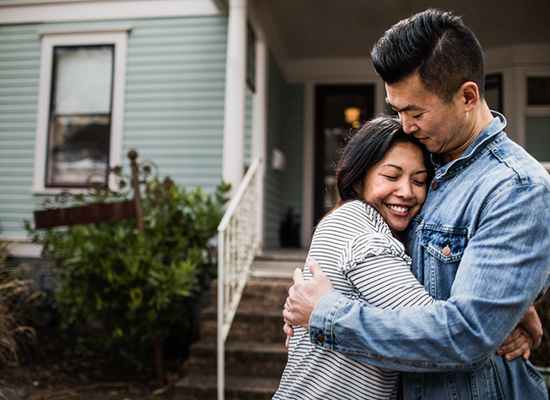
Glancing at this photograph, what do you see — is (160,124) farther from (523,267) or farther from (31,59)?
(523,267)

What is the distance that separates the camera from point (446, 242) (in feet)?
3.76

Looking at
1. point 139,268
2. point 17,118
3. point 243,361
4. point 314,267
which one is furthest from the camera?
point 17,118

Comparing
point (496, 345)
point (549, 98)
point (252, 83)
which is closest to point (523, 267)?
point (496, 345)

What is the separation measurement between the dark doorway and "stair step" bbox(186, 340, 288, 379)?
3.44 m

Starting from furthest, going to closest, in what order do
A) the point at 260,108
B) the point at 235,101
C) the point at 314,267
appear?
the point at 260,108 < the point at 235,101 < the point at 314,267

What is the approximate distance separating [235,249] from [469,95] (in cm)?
343

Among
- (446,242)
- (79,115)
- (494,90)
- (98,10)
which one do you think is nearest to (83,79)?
(79,115)

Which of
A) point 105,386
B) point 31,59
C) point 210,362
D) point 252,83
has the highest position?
point 31,59

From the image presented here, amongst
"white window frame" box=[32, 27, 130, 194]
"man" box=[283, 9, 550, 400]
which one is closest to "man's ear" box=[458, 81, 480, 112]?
"man" box=[283, 9, 550, 400]

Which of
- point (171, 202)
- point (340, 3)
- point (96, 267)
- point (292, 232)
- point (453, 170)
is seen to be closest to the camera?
point (453, 170)

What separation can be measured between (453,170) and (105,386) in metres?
4.24

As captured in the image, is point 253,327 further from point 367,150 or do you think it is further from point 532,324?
point 532,324

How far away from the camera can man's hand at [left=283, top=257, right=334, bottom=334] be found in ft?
3.85

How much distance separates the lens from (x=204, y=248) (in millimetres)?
4715
